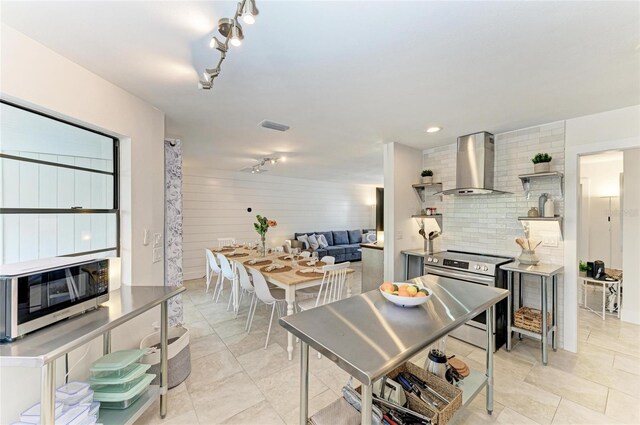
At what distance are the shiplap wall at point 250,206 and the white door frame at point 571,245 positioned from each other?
5.57 metres

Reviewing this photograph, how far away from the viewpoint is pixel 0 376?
1.36 meters

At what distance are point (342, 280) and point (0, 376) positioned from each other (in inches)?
96.3

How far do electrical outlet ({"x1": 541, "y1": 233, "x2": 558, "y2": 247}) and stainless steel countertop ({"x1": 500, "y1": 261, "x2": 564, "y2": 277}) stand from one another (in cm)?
23

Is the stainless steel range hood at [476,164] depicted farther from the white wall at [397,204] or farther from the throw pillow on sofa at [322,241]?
the throw pillow on sofa at [322,241]

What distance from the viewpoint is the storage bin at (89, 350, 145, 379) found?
157cm

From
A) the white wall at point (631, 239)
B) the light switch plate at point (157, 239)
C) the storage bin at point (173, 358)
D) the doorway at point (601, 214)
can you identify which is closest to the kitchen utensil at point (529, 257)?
the white wall at point (631, 239)

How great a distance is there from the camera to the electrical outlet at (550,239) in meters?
2.79

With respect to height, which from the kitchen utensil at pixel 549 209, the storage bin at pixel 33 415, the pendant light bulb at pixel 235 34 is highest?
the pendant light bulb at pixel 235 34

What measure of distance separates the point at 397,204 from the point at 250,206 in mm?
3967

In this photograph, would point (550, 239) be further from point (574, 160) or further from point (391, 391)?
point (391, 391)

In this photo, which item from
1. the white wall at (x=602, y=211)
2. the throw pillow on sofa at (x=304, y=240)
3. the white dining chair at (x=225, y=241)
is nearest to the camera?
the white wall at (x=602, y=211)

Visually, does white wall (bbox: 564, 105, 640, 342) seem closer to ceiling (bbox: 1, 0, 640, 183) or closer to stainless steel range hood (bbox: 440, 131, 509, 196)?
ceiling (bbox: 1, 0, 640, 183)

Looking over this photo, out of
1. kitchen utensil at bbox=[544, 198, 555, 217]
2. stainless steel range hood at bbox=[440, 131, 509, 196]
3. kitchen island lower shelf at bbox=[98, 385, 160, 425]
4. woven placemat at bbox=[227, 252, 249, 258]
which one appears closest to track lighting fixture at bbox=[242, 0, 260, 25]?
kitchen island lower shelf at bbox=[98, 385, 160, 425]

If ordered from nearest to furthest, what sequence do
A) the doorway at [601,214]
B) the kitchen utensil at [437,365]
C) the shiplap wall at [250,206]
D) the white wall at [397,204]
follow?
the kitchen utensil at [437,365] → the white wall at [397,204] → the doorway at [601,214] → the shiplap wall at [250,206]
